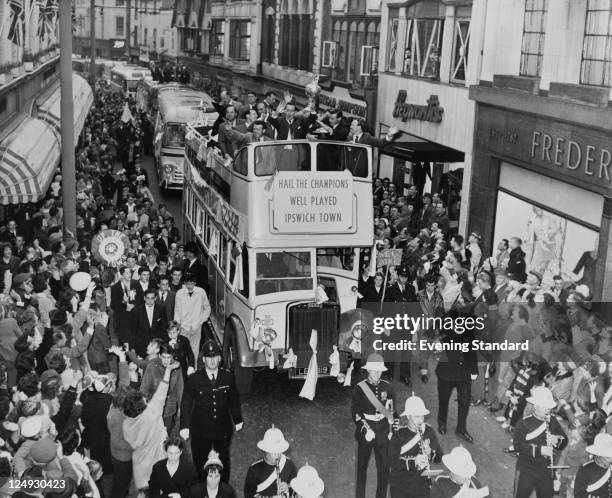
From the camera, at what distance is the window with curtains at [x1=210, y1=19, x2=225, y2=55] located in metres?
61.2

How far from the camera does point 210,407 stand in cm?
1013

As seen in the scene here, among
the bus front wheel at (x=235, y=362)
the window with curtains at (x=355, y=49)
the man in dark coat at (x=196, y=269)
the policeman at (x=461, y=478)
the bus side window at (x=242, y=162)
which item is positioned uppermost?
the window with curtains at (x=355, y=49)

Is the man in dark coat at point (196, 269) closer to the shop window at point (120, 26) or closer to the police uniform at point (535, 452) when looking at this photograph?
the police uniform at point (535, 452)

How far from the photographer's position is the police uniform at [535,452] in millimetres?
9508

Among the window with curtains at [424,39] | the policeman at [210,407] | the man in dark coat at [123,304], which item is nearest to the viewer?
the policeman at [210,407]

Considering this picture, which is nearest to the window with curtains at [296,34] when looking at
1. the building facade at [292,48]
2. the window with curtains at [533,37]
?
the building facade at [292,48]

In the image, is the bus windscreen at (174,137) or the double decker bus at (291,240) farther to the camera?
the bus windscreen at (174,137)

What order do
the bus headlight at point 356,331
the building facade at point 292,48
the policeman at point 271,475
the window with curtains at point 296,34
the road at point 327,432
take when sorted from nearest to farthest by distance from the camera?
the policeman at point 271,475
the road at point 327,432
the bus headlight at point 356,331
the building facade at point 292,48
the window with curtains at point 296,34

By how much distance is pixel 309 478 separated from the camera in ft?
25.1

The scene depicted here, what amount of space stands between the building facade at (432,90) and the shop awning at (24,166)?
31.0 feet

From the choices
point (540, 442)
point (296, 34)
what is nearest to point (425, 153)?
point (540, 442)

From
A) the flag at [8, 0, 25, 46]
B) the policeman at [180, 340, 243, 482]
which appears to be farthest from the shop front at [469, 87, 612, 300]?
the flag at [8, 0, 25, 46]

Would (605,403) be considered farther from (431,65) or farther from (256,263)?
(431,65)

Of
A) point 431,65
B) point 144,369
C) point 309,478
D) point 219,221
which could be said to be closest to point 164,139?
point 431,65
